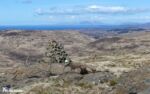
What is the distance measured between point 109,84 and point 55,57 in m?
58.0

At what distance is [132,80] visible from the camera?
32.6 metres

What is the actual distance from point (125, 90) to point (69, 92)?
5.52 metres

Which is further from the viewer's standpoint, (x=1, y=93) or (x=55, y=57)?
(x=55, y=57)

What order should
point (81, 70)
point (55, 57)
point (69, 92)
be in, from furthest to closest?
point (55, 57)
point (81, 70)
point (69, 92)

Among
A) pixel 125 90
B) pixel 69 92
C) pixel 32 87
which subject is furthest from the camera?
pixel 32 87

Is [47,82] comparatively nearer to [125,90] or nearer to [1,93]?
[1,93]

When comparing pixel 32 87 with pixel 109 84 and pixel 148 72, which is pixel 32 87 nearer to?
pixel 109 84

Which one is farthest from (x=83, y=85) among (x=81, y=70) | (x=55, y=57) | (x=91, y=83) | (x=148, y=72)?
(x=55, y=57)

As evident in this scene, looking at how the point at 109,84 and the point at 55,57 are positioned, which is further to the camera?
the point at 55,57

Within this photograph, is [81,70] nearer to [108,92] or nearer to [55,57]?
[108,92]

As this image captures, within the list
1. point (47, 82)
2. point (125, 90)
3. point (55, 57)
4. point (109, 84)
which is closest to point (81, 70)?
point (47, 82)

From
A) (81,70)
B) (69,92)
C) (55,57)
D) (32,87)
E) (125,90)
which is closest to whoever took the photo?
(125,90)

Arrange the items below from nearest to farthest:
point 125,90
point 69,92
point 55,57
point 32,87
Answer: point 125,90 < point 69,92 < point 32,87 < point 55,57

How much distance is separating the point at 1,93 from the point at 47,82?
5011 millimetres
